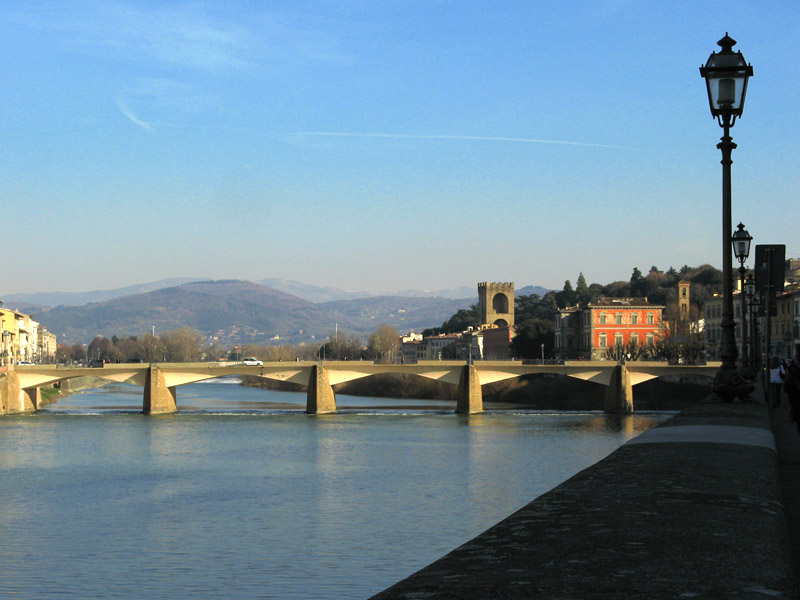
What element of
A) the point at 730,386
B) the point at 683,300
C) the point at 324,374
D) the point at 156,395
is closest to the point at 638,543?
the point at 730,386

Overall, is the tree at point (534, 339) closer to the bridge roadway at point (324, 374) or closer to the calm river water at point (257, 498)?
the bridge roadway at point (324, 374)

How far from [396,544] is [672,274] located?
12486 cm

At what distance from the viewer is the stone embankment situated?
11.0 feet

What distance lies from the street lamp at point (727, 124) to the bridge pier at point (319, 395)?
164 feet

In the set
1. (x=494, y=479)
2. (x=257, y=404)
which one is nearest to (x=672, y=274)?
(x=257, y=404)

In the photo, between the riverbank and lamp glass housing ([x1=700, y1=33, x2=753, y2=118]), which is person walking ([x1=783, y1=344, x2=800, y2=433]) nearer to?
lamp glass housing ([x1=700, y1=33, x2=753, y2=118])

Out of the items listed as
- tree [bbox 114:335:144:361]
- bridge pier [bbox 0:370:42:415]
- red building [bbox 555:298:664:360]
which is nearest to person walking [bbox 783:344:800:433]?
bridge pier [bbox 0:370:42:415]

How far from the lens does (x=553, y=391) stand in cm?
7638

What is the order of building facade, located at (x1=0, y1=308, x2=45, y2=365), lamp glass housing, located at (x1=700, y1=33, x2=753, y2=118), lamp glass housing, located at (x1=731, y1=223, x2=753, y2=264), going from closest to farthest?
1. lamp glass housing, located at (x1=700, y1=33, x2=753, y2=118)
2. lamp glass housing, located at (x1=731, y1=223, x2=753, y2=264)
3. building facade, located at (x1=0, y1=308, x2=45, y2=365)

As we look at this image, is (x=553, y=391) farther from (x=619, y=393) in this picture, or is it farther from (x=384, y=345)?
(x=384, y=345)

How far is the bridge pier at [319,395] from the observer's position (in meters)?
61.8

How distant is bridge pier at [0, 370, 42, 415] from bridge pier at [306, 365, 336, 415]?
18549 millimetres

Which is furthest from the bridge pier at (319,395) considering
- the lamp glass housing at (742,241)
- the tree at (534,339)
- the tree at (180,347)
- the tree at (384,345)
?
the tree at (180,347)

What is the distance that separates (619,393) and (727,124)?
170 ft
